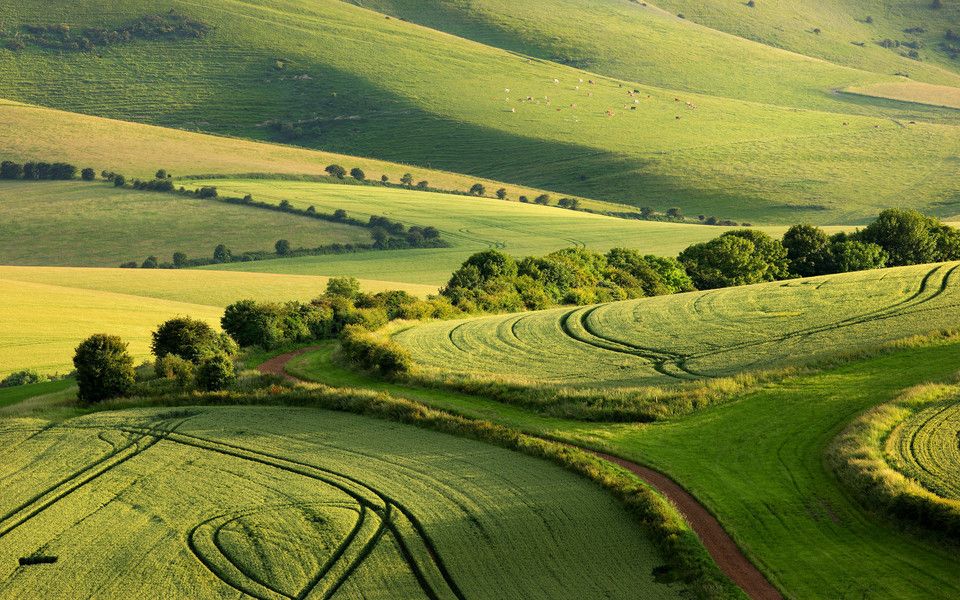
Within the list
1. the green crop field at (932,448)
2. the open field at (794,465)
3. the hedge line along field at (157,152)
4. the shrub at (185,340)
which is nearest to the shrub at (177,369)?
the shrub at (185,340)

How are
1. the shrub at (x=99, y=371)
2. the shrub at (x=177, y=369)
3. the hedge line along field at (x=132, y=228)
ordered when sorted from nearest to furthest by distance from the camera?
the shrub at (x=99, y=371) → the shrub at (x=177, y=369) → the hedge line along field at (x=132, y=228)

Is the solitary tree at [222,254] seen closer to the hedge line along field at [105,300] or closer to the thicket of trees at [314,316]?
the hedge line along field at [105,300]

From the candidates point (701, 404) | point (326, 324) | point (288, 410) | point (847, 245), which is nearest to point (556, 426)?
point (701, 404)

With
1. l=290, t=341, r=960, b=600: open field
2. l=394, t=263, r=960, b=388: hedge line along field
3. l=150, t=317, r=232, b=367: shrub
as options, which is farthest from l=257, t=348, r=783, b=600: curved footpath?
l=150, t=317, r=232, b=367: shrub

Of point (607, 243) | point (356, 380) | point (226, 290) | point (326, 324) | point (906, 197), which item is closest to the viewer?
point (356, 380)

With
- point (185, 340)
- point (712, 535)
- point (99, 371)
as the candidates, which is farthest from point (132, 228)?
point (712, 535)

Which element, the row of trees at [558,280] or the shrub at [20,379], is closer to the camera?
the shrub at [20,379]

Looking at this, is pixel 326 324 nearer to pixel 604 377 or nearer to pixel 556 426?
pixel 604 377
